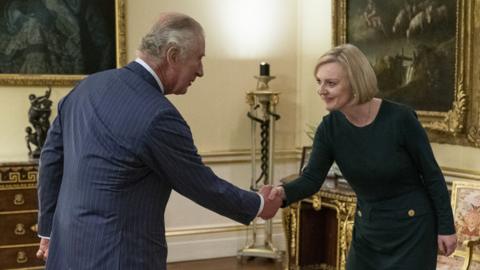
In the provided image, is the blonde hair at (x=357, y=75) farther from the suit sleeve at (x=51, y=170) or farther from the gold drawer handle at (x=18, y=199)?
the gold drawer handle at (x=18, y=199)

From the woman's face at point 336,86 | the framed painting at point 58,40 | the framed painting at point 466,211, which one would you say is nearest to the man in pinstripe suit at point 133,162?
the woman's face at point 336,86

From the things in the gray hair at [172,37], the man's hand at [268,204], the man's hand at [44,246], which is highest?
the gray hair at [172,37]

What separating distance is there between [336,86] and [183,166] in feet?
2.68

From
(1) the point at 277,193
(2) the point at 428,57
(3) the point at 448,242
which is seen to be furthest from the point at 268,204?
(2) the point at 428,57

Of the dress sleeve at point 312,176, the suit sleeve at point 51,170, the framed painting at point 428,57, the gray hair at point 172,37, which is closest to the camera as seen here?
the gray hair at point 172,37

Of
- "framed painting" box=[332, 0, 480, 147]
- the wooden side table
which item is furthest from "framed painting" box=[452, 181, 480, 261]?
the wooden side table

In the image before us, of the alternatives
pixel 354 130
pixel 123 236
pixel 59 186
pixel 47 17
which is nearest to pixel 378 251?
pixel 354 130

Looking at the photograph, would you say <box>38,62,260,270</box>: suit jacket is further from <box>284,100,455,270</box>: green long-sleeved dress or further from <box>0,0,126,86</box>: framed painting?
<box>0,0,126,86</box>: framed painting

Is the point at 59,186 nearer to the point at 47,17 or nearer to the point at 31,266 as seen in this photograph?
the point at 31,266

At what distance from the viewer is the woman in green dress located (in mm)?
2672

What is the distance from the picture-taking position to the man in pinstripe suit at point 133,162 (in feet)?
7.07

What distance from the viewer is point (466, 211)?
389 centimetres

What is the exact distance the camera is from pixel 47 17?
17.0 ft

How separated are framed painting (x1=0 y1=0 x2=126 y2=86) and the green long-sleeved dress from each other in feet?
9.92
